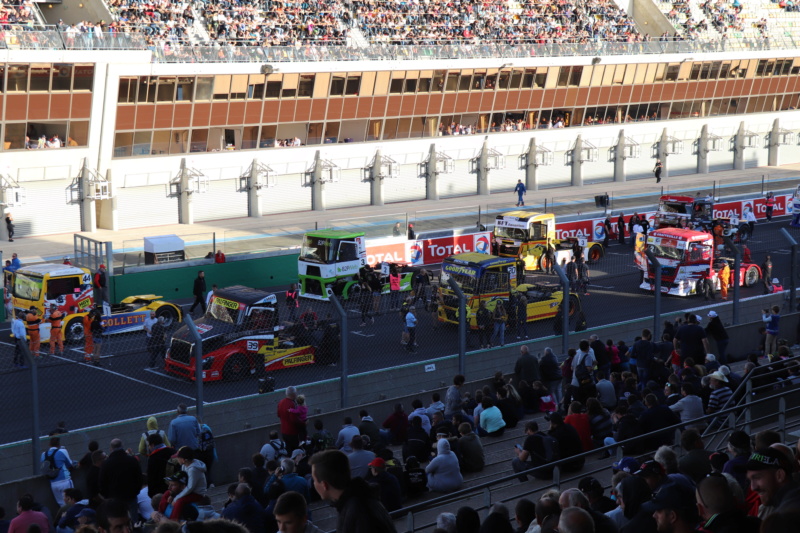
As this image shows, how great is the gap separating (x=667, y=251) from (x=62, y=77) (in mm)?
26547

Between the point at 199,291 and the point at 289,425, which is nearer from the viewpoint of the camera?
the point at 289,425

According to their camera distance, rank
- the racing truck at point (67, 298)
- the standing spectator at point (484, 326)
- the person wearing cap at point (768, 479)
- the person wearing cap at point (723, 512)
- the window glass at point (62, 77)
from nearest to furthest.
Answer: the person wearing cap at point (723, 512) < the person wearing cap at point (768, 479) < the standing spectator at point (484, 326) < the racing truck at point (67, 298) < the window glass at point (62, 77)

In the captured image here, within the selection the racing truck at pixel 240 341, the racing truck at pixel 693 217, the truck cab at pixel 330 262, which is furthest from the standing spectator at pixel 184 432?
the racing truck at pixel 693 217

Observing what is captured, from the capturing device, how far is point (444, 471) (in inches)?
506

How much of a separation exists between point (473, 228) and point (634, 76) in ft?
98.7

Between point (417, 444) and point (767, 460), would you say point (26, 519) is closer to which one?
point (417, 444)

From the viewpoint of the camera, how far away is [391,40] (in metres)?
56.7

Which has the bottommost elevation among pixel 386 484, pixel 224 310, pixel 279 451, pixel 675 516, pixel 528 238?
pixel 528 238

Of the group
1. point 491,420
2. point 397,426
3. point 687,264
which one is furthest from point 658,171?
point 397,426

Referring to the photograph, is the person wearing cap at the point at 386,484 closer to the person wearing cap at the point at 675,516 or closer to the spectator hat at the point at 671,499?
the spectator hat at the point at 671,499

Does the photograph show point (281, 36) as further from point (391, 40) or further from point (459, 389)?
point (459, 389)

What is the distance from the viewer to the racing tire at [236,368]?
18281mm

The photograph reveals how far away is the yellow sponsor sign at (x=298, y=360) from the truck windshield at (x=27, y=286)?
10.2 m

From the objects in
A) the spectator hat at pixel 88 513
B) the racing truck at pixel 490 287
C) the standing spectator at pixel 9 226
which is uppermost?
the spectator hat at pixel 88 513
